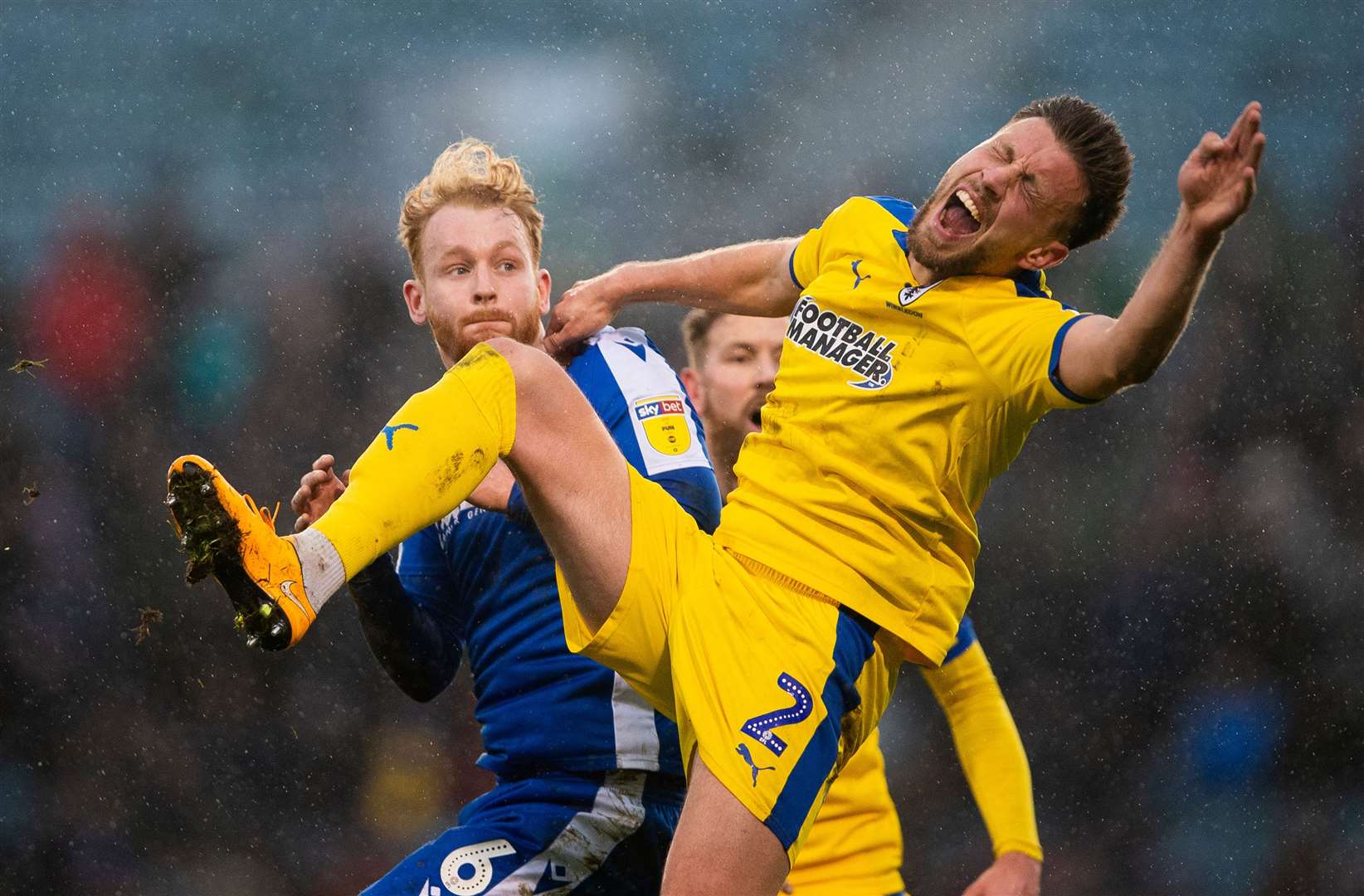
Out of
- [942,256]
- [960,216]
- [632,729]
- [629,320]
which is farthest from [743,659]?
[629,320]

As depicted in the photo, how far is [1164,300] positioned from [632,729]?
152 cm

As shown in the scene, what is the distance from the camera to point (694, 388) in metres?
4.95

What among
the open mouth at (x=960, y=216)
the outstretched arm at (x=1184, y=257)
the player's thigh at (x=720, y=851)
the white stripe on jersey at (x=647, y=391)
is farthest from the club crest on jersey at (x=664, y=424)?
the outstretched arm at (x=1184, y=257)

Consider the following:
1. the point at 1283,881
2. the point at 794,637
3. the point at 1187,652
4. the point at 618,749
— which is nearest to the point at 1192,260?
the point at 794,637

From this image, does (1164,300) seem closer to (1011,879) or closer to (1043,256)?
(1043,256)

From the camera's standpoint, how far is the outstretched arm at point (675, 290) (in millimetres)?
3512

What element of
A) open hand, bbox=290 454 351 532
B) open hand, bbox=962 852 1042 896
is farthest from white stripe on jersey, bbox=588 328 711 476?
open hand, bbox=962 852 1042 896

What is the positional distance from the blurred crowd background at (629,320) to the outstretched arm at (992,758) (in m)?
3.15

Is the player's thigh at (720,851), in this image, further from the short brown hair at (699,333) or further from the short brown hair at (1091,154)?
the short brown hair at (699,333)

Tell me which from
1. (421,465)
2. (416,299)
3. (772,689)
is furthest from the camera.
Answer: (416,299)

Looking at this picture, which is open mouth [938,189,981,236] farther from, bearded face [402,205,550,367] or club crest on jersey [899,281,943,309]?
bearded face [402,205,550,367]

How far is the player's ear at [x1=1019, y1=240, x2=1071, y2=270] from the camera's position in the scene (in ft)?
10.00

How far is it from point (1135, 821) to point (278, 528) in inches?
177

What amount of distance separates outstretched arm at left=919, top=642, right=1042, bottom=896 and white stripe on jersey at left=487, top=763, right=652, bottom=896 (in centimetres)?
108
